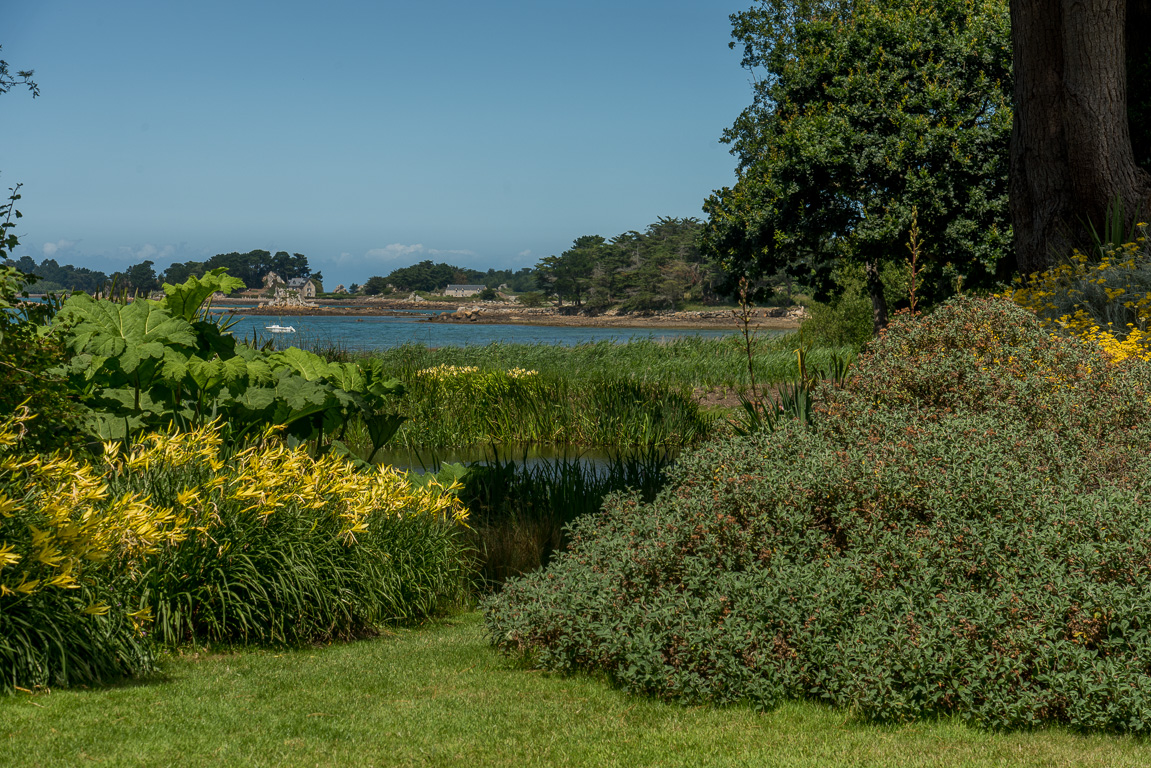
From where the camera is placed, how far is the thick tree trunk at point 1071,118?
364 inches

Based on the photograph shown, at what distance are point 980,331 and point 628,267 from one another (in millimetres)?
96517

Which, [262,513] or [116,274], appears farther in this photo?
[116,274]

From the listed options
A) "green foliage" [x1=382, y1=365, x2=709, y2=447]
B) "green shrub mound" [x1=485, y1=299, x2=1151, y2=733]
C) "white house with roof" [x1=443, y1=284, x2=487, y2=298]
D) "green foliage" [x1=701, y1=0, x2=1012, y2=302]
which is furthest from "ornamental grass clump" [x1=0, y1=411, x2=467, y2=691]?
"white house with roof" [x1=443, y1=284, x2=487, y2=298]

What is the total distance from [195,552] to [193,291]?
260cm

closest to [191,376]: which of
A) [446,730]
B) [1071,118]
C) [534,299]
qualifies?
[446,730]

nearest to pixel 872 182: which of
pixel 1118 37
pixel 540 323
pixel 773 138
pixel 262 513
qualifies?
pixel 773 138

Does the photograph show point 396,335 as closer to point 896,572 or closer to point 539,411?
point 539,411

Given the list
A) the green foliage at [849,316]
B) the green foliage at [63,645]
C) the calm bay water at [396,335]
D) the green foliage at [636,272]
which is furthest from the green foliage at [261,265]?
the green foliage at [63,645]

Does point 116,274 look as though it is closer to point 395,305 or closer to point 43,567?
point 43,567

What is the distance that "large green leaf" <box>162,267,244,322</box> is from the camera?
6754mm

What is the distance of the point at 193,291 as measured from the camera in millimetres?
6781

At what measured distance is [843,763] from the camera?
127 inches

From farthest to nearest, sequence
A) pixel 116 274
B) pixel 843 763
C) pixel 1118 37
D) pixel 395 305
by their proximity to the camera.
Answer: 1. pixel 395 305
2. pixel 1118 37
3. pixel 116 274
4. pixel 843 763

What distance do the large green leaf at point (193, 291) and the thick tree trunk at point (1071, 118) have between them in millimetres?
8196
